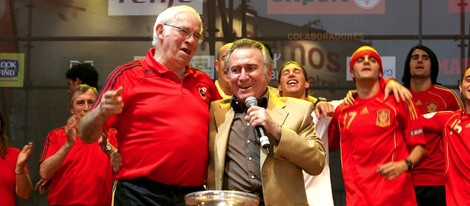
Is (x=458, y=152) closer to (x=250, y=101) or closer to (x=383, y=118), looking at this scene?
(x=383, y=118)

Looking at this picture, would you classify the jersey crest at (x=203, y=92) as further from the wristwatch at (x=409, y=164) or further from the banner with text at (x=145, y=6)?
the banner with text at (x=145, y=6)

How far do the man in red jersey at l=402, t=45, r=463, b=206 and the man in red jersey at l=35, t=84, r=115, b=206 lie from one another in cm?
185

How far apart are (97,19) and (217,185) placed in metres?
3.58

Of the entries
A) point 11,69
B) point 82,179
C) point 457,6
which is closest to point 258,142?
point 82,179

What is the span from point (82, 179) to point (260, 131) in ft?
7.49

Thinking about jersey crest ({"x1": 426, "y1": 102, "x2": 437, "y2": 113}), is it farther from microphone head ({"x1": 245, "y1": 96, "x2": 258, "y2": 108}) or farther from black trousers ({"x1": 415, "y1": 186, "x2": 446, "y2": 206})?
microphone head ({"x1": 245, "y1": 96, "x2": 258, "y2": 108})

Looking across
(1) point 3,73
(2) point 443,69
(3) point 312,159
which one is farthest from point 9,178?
(2) point 443,69

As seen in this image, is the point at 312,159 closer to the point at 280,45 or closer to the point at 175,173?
the point at 175,173

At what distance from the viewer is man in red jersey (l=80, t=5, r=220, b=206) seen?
3.06 metres

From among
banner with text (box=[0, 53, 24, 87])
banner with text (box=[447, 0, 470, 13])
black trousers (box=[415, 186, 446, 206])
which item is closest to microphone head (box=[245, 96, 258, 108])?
black trousers (box=[415, 186, 446, 206])

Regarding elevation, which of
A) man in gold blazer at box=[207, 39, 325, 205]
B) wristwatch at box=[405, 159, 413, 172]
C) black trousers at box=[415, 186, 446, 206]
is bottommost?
black trousers at box=[415, 186, 446, 206]

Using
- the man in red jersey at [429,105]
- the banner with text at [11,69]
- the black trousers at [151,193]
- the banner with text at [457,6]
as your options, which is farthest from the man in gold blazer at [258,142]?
the banner with text at [11,69]

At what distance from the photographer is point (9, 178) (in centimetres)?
510

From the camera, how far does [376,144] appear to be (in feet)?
14.8
